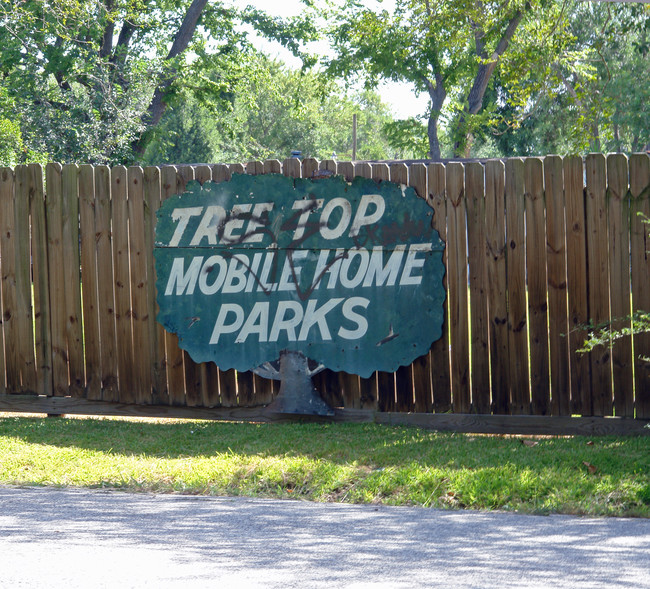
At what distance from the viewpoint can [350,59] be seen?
101 ft

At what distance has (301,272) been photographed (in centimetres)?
679

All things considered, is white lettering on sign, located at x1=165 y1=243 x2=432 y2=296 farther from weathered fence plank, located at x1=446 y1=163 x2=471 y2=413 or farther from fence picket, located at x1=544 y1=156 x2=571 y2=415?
fence picket, located at x1=544 y1=156 x2=571 y2=415

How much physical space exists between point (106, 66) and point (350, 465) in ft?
59.3

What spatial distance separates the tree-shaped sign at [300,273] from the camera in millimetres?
6582

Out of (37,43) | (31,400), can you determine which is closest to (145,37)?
(37,43)

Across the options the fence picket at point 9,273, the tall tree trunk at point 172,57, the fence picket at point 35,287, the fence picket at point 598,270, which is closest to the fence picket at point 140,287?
the fence picket at point 35,287

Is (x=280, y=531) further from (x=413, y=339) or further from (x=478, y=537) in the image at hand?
(x=413, y=339)

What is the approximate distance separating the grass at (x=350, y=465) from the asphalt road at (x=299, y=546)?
0.85ft

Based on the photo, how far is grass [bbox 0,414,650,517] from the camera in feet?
15.9

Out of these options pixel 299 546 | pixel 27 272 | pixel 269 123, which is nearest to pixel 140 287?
pixel 27 272

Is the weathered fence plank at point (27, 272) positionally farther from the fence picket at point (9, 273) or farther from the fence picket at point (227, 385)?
the fence picket at point (227, 385)

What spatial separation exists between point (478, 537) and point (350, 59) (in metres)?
28.6

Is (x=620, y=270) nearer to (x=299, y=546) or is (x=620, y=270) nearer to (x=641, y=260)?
(x=641, y=260)

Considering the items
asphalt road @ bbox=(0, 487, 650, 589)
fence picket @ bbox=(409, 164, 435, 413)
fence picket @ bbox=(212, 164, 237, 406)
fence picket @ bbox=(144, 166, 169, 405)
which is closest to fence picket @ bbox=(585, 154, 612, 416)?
fence picket @ bbox=(409, 164, 435, 413)
